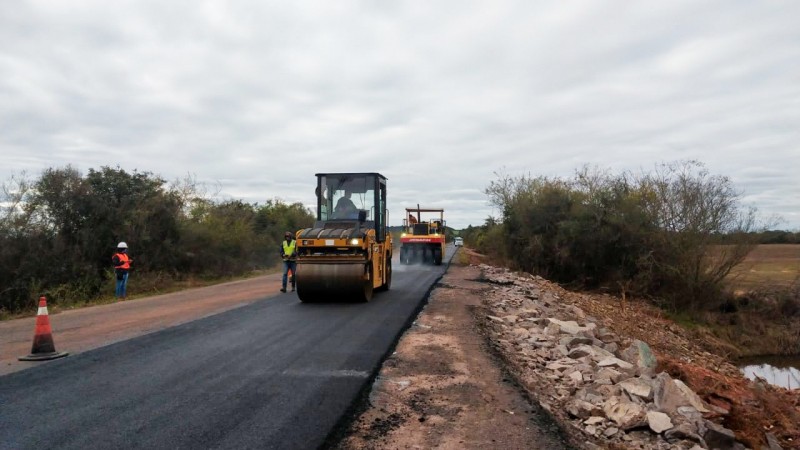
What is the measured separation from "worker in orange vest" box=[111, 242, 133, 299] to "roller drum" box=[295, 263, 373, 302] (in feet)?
21.0

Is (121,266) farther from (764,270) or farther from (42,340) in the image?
(764,270)

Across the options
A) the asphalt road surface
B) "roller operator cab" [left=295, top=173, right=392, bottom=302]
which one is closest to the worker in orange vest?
"roller operator cab" [left=295, top=173, right=392, bottom=302]

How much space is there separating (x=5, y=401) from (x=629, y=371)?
7273 millimetres

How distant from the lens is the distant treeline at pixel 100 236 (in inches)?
615

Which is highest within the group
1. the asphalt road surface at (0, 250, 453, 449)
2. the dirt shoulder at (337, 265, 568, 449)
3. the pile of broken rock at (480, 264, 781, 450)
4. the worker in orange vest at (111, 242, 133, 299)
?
the worker in orange vest at (111, 242, 133, 299)

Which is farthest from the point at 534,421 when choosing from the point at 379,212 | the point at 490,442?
the point at 379,212

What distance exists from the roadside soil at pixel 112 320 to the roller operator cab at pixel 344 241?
2.25m

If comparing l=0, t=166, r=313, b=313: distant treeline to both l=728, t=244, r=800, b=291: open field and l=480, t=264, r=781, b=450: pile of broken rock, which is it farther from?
l=728, t=244, r=800, b=291: open field

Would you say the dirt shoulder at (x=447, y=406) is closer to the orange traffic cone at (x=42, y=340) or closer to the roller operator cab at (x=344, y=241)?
the roller operator cab at (x=344, y=241)

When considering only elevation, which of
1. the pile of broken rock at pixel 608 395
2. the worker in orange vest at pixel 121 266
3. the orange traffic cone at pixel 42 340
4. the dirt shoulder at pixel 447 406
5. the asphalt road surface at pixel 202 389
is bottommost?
the pile of broken rock at pixel 608 395

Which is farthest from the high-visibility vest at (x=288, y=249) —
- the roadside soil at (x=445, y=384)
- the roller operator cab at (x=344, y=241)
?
the roller operator cab at (x=344, y=241)

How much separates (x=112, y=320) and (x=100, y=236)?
900cm

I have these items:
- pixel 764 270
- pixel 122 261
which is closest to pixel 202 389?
pixel 122 261

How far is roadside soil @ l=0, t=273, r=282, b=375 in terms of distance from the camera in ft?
26.9
